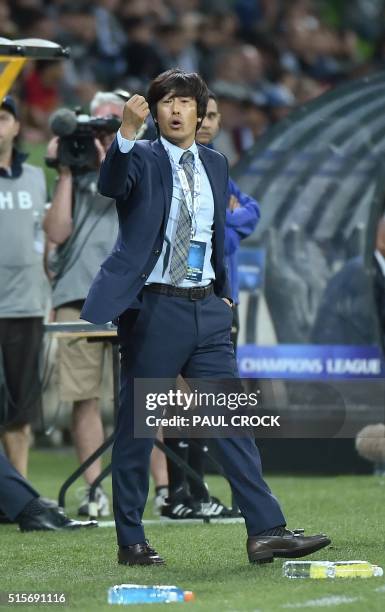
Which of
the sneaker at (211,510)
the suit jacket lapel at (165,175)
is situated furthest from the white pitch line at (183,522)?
the suit jacket lapel at (165,175)

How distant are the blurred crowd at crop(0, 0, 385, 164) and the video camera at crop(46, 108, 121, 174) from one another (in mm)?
5358

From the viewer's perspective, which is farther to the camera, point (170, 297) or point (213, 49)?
point (213, 49)

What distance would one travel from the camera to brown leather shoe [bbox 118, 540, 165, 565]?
724cm

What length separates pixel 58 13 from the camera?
711 inches

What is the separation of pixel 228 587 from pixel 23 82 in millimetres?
11010

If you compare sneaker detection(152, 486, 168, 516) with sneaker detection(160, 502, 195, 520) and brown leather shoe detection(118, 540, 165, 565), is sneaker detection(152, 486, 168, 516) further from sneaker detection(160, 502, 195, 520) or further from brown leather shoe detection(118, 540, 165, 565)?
brown leather shoe detection(118, 540, 165, 565)

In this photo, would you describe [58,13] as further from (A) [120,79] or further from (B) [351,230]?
(B) [351,230]

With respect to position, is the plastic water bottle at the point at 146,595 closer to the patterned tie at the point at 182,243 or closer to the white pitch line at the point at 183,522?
the patterned tie at the point at 182,243

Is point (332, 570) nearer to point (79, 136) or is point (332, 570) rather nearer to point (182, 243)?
point (182, 243)

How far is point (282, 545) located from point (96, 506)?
9.15ft

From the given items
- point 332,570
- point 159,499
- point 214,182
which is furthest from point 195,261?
point 159,499

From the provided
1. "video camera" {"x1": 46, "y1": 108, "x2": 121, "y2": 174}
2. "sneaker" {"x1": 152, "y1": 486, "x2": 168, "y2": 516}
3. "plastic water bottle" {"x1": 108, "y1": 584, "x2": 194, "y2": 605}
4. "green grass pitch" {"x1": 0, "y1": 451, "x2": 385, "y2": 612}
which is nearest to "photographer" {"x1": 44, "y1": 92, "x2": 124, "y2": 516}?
"video camera" {"x1": 46, "y1": 108, "x2": 121, "y2": 174}

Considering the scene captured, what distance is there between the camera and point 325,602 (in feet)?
20.0

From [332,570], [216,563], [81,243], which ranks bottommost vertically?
[216,563]
